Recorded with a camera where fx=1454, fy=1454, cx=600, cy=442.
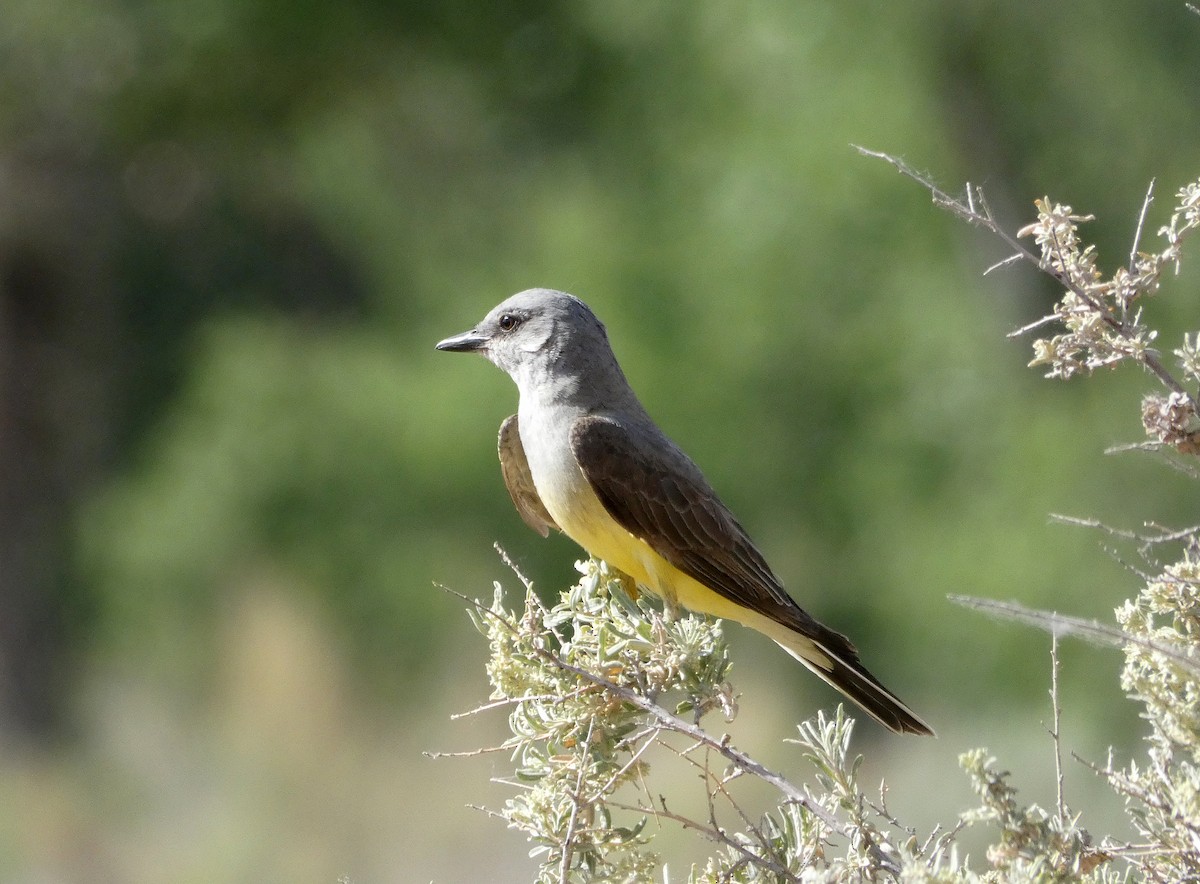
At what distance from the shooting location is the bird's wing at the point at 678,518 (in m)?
2.81

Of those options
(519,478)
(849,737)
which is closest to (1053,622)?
(849,737)

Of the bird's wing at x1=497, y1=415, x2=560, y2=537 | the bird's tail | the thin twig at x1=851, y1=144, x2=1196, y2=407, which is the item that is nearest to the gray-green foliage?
the thin twig at x1=851, y1=144, x2=1196, y2=407

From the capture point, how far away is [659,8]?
8414mm

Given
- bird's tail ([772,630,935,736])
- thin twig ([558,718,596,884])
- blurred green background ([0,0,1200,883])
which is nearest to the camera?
thin twig ([558,718,596,884])

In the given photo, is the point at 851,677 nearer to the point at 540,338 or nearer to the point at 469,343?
the point at 540,338

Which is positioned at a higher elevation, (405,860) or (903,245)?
(903,245)

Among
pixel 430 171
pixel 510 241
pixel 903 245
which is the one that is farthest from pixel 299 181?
pixel 903 245

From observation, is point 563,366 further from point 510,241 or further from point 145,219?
point 145,219

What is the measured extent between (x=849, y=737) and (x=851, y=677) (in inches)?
44.8

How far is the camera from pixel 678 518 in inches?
114

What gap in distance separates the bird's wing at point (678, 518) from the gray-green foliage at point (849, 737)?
0.71 meters

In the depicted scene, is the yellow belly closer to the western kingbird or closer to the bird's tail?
the western kingbird

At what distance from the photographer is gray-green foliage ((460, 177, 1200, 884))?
1438 mm

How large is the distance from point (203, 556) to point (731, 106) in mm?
4638
